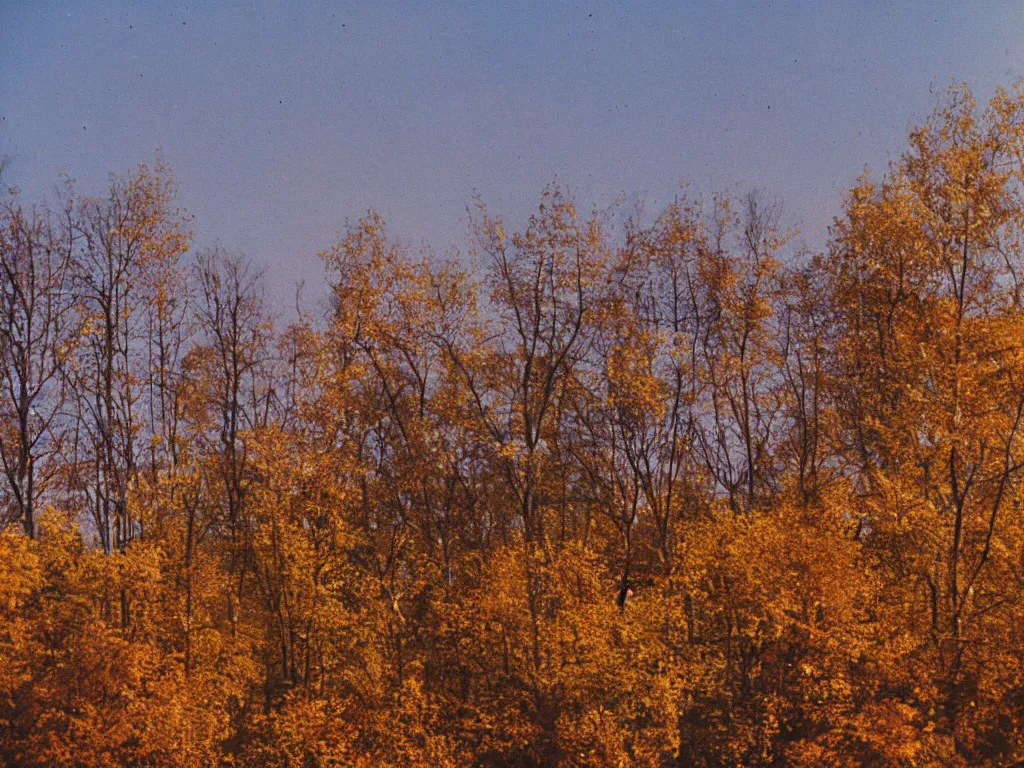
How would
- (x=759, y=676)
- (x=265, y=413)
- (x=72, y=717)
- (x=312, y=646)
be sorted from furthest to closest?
(x=265, y=413), (x=312, y=646), (x=759, y=676), (x=72, y=717)

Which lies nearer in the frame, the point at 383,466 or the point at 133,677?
the point at 133,677

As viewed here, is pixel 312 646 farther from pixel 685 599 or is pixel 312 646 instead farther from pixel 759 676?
pixel 759 676

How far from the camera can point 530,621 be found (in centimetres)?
2858

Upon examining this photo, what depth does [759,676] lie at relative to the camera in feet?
87.7

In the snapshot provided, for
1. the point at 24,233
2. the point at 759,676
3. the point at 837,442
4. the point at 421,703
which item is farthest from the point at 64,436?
the point at 837,442

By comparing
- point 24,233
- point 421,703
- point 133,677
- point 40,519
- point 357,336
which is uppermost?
point 24,233

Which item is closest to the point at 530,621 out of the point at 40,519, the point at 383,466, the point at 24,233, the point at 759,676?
the point at 759,676

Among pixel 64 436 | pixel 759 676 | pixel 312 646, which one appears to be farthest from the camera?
pixel 64 436

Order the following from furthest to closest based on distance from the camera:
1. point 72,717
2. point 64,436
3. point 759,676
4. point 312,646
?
point 64,436 → point 312,646 → point 759,676 → point 72,717

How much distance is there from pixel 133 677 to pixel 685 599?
16684 millimetres

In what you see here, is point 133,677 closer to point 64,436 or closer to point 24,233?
point 64,436

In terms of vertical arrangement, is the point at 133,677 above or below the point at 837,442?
below

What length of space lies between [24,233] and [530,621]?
2274 cm

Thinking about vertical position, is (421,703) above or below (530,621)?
below
